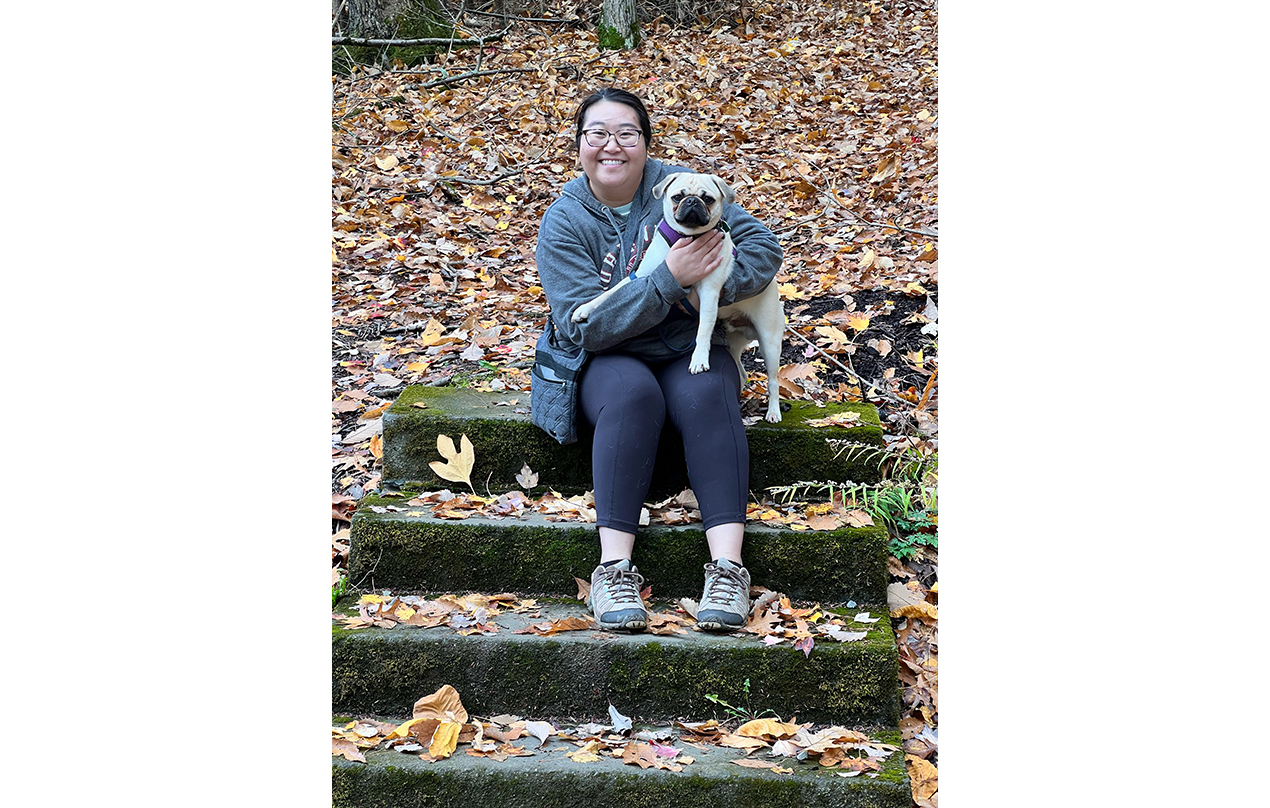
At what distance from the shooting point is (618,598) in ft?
9.18

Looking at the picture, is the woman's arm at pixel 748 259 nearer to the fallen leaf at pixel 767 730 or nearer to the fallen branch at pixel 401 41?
the fallen leaf at pixel 767 730

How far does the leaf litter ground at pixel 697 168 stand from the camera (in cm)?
410

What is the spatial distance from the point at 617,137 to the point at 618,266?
0.42 m

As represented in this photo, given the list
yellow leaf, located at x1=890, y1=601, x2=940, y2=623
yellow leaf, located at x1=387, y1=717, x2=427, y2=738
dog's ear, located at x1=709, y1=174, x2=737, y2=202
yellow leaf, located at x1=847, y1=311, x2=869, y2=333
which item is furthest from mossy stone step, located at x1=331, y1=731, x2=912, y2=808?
yellow leaf, located at x1=847, y1=311, x2=869, y2=333

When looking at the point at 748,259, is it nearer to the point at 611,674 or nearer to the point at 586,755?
the point at 611,674

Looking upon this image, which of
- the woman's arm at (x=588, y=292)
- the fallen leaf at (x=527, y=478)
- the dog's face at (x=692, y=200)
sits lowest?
the fallen leaf at (x=527, y=478)

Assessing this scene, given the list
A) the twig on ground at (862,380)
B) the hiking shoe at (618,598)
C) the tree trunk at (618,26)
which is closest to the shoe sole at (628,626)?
the hiking shoe at (618,598)

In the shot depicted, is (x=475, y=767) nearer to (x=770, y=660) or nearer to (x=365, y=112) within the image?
(x=770, y=660)

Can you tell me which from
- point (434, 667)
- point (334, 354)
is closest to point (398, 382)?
point (334, 354)

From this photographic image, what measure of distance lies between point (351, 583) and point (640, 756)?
117cm

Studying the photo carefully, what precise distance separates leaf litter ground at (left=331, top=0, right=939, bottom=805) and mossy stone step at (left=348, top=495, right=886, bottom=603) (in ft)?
0.79

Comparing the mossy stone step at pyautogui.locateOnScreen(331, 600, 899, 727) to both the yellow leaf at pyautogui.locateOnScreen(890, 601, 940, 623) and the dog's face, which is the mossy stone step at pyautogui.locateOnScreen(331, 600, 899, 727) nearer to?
the yellow leaf at pyautogui.locateOnScreen(890, 601, 940, 623)

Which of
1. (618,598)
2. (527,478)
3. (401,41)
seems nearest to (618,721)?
(618,598)

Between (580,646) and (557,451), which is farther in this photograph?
(557,451)
